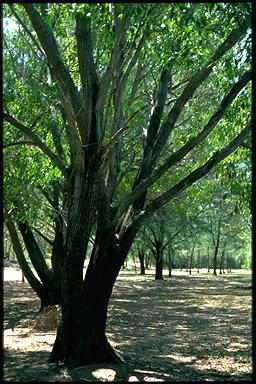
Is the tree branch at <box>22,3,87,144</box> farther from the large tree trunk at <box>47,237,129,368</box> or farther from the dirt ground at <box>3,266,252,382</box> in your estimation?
the dirt ground at <box>3,266,252,382</box>

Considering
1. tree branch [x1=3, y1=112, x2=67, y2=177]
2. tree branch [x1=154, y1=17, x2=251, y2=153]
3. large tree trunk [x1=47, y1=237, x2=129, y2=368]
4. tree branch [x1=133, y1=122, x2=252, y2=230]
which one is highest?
tree branch [x1=154, y1=17, x2=251, y2=153]

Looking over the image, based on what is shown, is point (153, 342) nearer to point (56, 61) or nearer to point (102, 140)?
point (102, 140)

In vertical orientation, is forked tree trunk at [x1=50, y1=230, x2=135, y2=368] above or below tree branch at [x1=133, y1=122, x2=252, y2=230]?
below

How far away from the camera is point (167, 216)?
3194 cm

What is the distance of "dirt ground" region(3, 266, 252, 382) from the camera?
6.79 metres

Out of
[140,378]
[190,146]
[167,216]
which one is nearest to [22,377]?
[140,378]

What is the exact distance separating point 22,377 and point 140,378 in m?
1.69

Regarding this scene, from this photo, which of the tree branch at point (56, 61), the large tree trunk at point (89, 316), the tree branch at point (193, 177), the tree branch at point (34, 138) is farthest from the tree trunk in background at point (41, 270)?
the tree branch at point (56, 61)

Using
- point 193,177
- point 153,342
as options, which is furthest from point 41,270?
point 193,177

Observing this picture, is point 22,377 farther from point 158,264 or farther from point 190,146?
point 158,264

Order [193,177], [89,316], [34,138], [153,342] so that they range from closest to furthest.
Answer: [34,138]
[89,316]
[193,177]
[153,342]

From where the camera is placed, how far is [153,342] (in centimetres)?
1032

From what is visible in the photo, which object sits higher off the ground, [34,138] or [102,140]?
[34,138]

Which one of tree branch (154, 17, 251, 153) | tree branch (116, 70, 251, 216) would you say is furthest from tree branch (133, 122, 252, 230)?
tree branch (154, 17, 251, 153)
